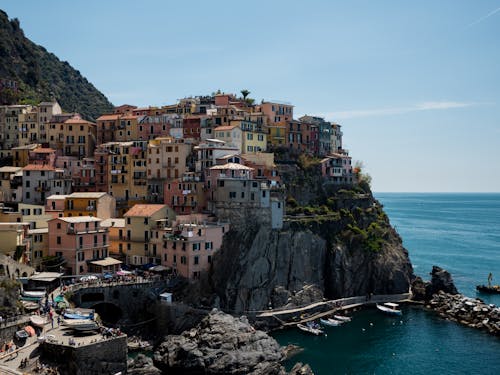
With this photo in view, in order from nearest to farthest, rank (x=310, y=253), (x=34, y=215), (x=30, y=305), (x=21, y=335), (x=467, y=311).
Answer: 1. (x=21, y=335)
2. (x=30, y=305)
3. (x=34, y=215)
4. (x=467, y=311)
5. (x=310, y=253)

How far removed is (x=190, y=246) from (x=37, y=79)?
280 feet

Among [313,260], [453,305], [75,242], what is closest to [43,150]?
[75,242]

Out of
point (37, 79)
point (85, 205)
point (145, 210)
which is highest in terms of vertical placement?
point (37, 79)

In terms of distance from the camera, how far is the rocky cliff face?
Answer: 7650 cm

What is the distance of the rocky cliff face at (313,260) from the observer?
76.5m

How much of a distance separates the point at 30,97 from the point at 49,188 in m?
46.2

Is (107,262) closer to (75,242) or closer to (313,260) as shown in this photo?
(75,242)

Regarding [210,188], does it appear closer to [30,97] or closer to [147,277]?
[147,277]

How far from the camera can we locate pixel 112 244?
3132 inches

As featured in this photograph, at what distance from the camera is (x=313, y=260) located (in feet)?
286

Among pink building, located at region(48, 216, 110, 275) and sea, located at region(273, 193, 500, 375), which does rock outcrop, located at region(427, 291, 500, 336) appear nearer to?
sea, located at region(273, 193, 500, 375)

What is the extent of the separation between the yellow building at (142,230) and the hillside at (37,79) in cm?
5531

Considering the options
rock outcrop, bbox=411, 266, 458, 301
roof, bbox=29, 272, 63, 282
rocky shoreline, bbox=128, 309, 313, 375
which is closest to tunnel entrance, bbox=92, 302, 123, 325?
roof, bbox=29, 272, 63, 282

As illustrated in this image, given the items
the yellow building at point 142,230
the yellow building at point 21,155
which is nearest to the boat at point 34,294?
the yellow building at point 142,230
